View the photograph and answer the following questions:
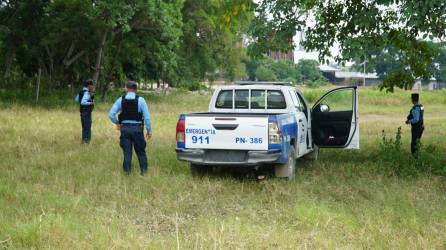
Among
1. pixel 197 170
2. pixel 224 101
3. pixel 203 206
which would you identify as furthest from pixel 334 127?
pixel 203 206

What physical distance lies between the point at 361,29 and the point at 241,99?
2.55 m

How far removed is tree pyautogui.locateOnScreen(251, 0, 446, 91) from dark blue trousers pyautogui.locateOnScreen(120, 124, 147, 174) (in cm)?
301

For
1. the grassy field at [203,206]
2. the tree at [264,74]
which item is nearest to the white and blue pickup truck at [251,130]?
the grassy field at [203,206]

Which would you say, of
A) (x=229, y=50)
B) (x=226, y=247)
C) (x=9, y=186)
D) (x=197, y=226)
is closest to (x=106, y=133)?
(x=9, y=186)

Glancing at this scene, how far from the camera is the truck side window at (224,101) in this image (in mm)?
11117

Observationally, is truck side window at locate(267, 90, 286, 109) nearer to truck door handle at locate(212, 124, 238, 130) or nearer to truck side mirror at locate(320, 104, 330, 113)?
truck side mirror at locate(320, 104, 330, 113)

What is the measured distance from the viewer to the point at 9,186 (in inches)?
335

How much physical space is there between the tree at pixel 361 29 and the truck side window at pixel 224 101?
105 centimetres

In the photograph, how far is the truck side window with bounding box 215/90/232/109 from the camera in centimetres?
1112

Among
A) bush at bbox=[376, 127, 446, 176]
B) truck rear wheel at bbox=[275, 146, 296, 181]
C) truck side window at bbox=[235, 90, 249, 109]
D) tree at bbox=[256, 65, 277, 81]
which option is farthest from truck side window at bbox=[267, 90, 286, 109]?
tree at bbox=[256, 65, 277, 81]

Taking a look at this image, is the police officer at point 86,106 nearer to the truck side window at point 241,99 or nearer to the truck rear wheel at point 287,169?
the truck side window at point 241,99

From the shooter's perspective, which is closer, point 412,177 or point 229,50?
point 412,177

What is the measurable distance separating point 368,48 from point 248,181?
304cm

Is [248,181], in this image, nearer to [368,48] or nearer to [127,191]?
[127,191]
